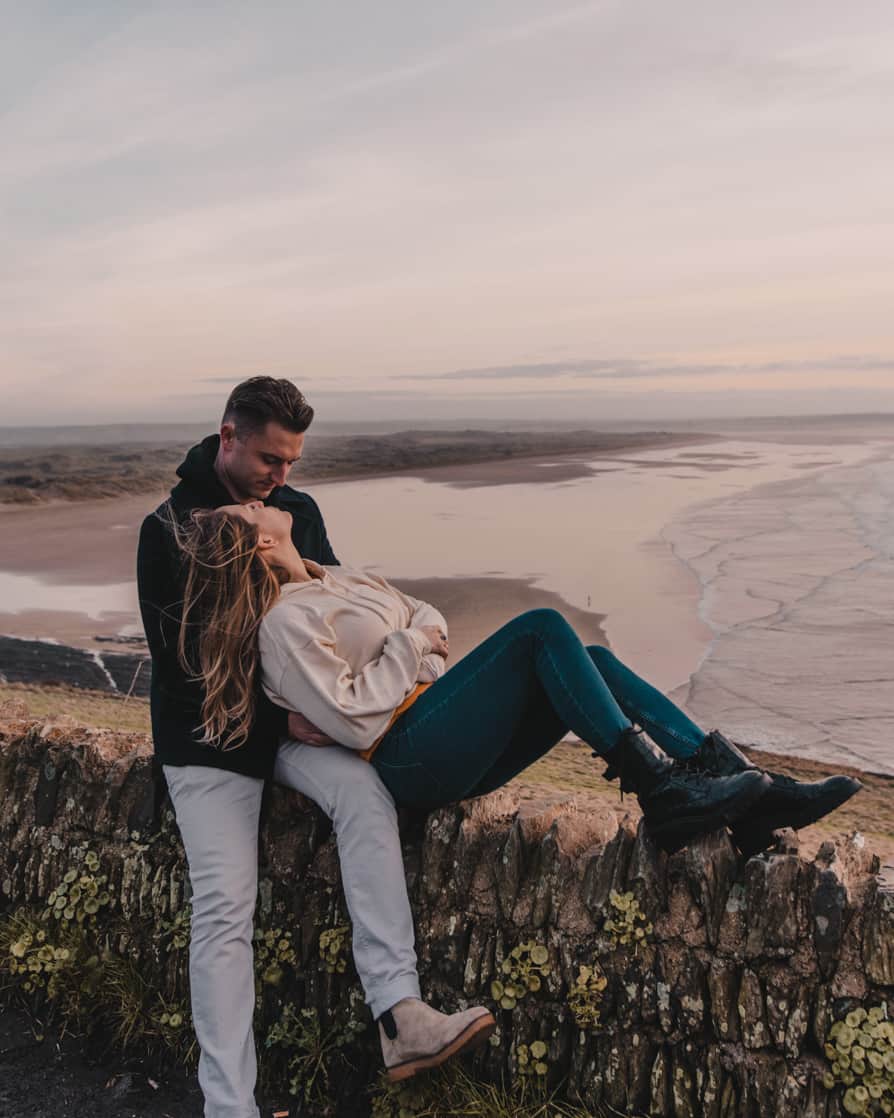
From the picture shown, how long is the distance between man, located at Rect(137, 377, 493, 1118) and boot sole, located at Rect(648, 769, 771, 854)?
724mm

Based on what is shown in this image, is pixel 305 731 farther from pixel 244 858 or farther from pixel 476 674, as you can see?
pixel 476 674

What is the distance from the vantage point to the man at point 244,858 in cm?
308

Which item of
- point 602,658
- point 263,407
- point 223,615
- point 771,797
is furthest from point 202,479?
point 771,797

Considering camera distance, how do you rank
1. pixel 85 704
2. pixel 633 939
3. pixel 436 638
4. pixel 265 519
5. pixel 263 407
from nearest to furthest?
pixel 633 939, pixel 265 519, pixel 436 638, pixel 263 407, pixel 85 704

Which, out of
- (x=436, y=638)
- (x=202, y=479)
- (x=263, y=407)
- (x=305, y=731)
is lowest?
(x=305, y=731)

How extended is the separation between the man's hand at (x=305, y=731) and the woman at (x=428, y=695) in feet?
0.25

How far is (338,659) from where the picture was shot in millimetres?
3311

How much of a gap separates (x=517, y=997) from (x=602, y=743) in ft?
2.82

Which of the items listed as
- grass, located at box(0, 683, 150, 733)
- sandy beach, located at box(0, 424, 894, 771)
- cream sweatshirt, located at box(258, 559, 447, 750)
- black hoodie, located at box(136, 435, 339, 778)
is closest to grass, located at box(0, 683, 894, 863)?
grass, located at box(0, 683, 150, 733)

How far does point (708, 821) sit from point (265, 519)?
1690 millimetres

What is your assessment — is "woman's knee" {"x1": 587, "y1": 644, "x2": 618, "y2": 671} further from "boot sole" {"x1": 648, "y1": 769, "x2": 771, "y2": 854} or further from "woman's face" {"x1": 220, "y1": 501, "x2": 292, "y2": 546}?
"woman's face" {"x1": 220, "y1": 501, "x2": 292, "y2": 546}

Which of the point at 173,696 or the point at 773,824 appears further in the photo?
→ the point at 173,696

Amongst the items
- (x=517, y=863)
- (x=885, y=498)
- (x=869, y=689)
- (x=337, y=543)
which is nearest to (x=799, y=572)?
(x=869, y=689)

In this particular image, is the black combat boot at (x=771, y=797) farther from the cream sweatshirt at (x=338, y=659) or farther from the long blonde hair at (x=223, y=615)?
the long blonde hair at (x=223, y=615)
